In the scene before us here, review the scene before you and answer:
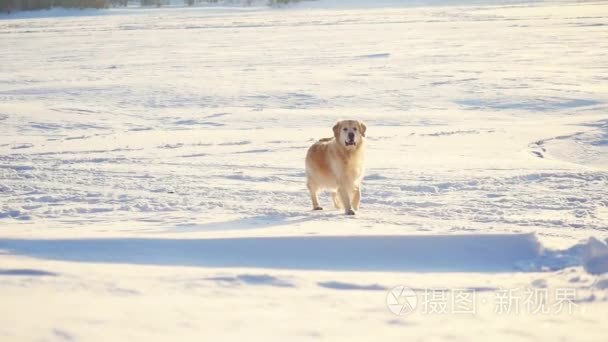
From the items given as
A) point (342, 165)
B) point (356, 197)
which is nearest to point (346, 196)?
point (356, 197)

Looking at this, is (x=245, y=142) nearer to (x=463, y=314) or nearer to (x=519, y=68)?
(x=463, y=314)

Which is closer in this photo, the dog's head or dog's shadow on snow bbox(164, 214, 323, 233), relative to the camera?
dog's shadow on snow bbox(164, 214, 323, 233)

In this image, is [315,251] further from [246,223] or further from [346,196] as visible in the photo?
[346,196]

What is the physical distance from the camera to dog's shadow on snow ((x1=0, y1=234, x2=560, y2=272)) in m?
5.00

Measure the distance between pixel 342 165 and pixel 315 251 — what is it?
1.50 m

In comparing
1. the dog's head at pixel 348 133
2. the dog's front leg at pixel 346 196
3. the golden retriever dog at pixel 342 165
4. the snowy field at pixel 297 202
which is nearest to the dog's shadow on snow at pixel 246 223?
the snowy field at pixel 297 202

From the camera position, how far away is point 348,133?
6559mm

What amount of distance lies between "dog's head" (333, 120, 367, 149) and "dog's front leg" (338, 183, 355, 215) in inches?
12.7

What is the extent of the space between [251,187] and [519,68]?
34.7 feet

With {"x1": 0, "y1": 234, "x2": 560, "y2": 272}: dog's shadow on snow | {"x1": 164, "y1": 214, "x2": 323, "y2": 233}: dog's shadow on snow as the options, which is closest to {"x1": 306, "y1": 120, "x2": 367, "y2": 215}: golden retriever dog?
{"x1": 164, "y1": 214, "x2": 323, "y2": 233}: dog's shadow on snow

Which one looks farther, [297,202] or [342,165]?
[297,202]

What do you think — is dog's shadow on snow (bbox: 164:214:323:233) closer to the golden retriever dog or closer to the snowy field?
the snowy field

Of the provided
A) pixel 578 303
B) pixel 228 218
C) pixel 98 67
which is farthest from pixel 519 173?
pixel 98 67

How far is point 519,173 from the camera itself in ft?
25.9
